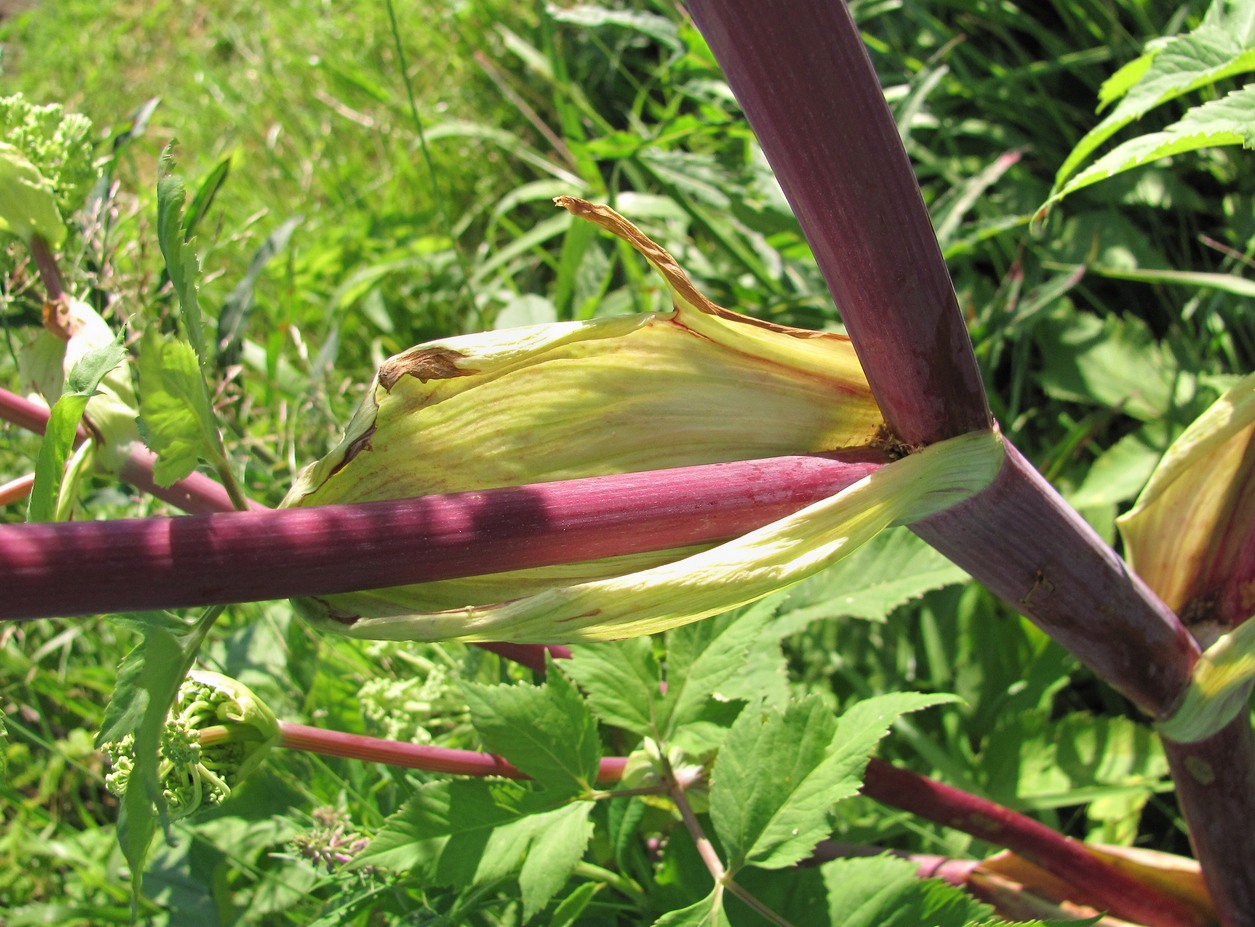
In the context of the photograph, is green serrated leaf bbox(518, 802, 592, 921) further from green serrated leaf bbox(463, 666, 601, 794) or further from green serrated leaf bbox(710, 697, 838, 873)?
green serrated leaf bbox(710, 697, 838, 873)

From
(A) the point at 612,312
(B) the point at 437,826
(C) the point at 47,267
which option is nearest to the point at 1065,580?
(B) the point at 437,826

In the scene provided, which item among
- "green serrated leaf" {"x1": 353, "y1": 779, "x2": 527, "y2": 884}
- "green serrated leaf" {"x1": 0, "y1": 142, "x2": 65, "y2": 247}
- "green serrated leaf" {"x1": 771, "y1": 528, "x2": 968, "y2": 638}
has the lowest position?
"green serrated leaf" {"x1": 771, "y1": 528, "x2": 968, "y2": 638}

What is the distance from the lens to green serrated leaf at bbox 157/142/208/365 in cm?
72

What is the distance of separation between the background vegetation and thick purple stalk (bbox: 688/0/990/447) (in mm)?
536

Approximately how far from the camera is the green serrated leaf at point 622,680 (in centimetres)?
108

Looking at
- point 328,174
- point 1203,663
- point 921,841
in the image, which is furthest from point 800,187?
point 328,174

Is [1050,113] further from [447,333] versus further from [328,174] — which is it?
[328,174]

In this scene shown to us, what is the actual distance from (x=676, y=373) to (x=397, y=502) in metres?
0.31

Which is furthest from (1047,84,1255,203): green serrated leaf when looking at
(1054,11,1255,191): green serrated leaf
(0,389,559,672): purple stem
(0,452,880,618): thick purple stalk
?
(0,389,559,672): purple stem

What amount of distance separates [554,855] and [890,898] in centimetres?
33

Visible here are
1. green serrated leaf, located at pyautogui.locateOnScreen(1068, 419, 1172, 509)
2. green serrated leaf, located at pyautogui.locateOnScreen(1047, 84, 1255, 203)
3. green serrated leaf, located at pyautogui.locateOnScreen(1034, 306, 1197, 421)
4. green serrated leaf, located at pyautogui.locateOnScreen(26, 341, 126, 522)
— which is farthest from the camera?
green serrated leaf, located at pyautogui.locateOnScreen(1034, 306, 1197, 421)

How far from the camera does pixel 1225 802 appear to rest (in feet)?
3.48

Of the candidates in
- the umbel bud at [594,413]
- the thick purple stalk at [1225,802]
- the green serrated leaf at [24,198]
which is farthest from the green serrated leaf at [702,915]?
the green serrated leaf at [24,198]

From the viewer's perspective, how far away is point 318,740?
1007mm
